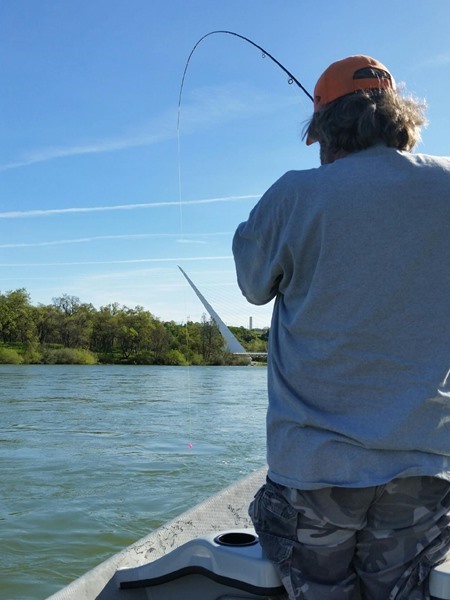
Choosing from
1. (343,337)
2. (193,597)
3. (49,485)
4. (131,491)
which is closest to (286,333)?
(343,337)

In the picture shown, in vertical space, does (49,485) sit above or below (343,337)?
below

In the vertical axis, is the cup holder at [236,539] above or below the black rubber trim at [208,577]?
above

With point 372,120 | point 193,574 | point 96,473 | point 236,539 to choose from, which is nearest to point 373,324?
point 372,120

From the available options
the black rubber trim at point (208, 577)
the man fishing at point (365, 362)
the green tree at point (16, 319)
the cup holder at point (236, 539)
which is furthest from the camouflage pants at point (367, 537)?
the green tree at point (16, 319)

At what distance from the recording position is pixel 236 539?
74.6 inches

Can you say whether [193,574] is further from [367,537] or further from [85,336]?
[85,336]

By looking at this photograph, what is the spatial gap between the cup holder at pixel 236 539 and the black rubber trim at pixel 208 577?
0.09 meters

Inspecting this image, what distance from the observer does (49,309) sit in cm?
6562

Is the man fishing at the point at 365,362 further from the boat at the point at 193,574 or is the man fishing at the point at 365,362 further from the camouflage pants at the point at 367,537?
the boat at the point at 193,574

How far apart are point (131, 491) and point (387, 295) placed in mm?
6031

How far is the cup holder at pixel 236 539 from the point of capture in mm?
1856

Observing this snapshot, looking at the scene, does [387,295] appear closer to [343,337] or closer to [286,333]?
[343,337]

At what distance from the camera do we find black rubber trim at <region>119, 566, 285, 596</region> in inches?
64.0

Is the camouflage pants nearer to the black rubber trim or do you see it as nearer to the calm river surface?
the black rubber trim
